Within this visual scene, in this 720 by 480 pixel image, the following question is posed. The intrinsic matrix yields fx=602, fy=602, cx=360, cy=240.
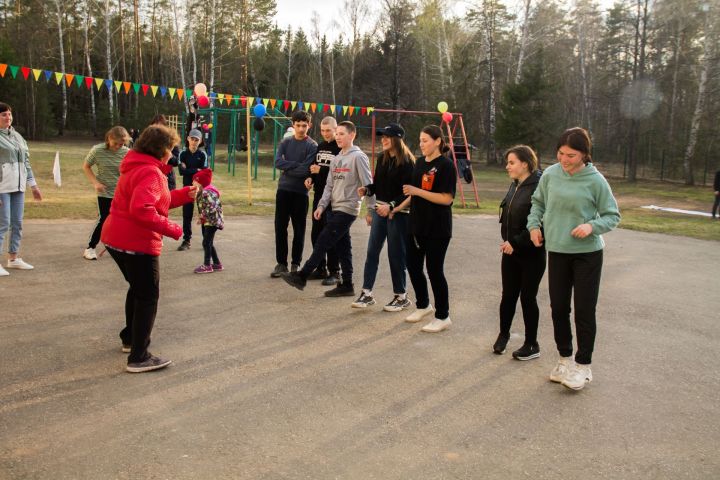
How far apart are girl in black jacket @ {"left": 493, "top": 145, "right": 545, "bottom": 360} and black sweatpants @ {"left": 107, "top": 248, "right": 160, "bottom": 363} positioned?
245cm

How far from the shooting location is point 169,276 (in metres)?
6.74

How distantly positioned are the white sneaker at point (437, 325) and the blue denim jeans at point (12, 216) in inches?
181

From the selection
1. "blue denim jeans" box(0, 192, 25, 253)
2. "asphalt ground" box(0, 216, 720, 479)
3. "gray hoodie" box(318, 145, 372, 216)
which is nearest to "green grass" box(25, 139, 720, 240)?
"blue denim jeans" box(0, 192, 25, 253)

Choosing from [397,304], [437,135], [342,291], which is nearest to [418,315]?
[397,304]

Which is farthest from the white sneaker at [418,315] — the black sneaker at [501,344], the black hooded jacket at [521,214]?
the black hooded jacket at [521,214]

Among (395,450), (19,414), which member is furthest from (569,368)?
(19,414)

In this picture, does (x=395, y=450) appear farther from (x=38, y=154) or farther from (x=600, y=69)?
(x=600, y=69)

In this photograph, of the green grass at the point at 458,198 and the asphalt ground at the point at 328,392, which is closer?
the asphalt ground at the point at 328,392

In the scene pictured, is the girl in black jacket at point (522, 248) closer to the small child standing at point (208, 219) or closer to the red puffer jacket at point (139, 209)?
the red puffer jacket at point (139, 209)

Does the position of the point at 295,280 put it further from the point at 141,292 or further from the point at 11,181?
the point at 11,181

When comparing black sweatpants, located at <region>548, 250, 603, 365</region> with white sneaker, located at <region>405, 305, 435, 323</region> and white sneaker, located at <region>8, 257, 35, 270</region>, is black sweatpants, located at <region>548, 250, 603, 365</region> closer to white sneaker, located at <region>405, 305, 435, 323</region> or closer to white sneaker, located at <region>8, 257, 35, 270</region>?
white sneaker, located at <region>405, 305, 435, 323</region>

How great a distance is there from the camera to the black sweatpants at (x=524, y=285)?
440cm

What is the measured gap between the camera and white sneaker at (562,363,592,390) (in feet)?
12.9

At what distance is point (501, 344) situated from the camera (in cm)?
465
